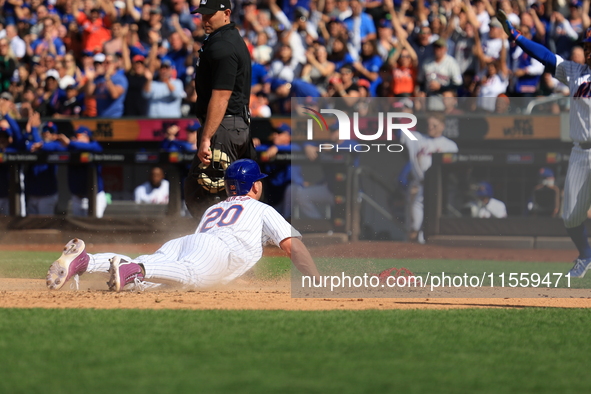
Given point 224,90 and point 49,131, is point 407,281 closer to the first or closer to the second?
point 224,90

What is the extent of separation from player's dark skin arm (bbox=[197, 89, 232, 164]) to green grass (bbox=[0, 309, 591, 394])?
153cm

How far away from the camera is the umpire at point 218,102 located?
21.1 ft

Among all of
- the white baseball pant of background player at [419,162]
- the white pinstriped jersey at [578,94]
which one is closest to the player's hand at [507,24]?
the white pinstriped jersey at [578,94]

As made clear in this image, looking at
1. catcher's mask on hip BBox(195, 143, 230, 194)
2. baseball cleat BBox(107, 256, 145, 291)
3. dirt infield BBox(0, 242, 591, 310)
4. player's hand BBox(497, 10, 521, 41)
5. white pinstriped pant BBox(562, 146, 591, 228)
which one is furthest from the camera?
white pinstriped pant BBox(562, 146, 591, 228)

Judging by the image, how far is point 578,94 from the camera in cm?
787

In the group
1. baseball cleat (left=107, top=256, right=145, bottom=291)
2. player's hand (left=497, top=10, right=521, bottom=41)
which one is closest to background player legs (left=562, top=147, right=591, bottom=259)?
player's hand (left=497, top=10, right=521, bottom=41)

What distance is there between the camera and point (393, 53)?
42.8ft

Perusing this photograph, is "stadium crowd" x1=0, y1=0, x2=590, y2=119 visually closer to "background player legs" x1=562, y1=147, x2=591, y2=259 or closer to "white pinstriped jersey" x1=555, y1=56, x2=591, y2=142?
"white pinstriped jersey" x1=555, y1=56, x2=591, y2=142

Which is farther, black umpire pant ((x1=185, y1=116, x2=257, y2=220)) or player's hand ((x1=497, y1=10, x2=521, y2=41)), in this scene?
player's hand ((x1=497, y1=10, x2=521, y2=41))

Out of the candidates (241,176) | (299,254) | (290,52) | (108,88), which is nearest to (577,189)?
(299,254)

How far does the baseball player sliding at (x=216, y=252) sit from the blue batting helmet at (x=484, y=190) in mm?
2596

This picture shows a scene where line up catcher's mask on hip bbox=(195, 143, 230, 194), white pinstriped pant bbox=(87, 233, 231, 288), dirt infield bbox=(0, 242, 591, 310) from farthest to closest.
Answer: catcher's mask on hip bbox=(195, 143, 230, 194) → white pinstriped pant bbox=(87, 233, 231, 288) → dirt infield bbox=(0, 242, 591, 310)

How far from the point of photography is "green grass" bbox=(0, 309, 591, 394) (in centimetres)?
341

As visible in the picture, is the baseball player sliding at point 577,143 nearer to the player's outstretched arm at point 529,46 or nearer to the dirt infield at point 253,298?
the player's outstretched arm at point 529,46
